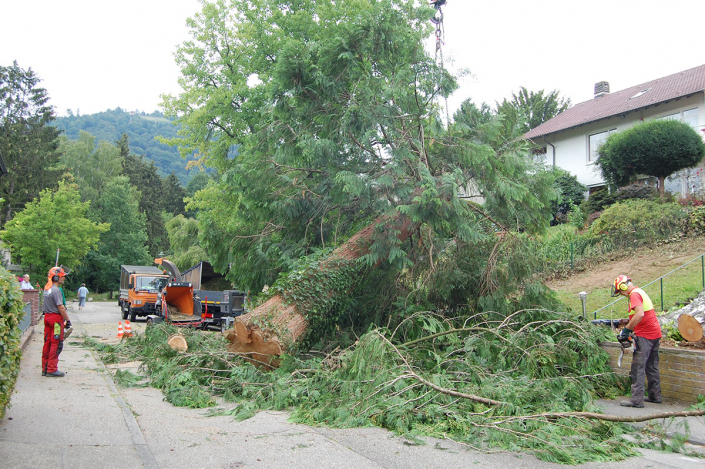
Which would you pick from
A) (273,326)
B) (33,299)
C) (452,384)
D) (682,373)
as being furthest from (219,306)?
(682,373)

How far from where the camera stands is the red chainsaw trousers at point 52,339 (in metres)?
7.76

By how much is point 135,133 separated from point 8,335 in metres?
186

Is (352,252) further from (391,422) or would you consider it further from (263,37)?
(263,37)

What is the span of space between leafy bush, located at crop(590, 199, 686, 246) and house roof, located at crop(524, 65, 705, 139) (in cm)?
549

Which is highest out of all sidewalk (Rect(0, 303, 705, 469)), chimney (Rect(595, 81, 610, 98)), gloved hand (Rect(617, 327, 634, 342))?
chimney (Rect(595, 81, 610, 98))

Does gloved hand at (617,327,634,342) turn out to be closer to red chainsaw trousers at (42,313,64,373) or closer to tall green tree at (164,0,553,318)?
tall green tree at (164,0,553,318)

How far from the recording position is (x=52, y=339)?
7867mm

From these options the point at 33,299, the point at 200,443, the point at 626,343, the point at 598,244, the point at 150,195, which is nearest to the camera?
the point at 200,443

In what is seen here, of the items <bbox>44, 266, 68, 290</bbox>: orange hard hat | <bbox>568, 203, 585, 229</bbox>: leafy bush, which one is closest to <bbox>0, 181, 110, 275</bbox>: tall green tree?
<bbox>44, 266, 68, 290</bbox>: orange hard hat

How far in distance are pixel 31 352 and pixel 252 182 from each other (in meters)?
5.80

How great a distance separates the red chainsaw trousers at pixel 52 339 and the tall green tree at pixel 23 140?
37714 millimetres

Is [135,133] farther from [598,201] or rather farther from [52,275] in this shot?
[52,275]

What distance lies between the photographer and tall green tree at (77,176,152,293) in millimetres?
51000

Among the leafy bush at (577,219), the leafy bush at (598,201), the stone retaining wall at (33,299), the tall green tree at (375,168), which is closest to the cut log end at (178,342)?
the tall green tree at (375,168)
